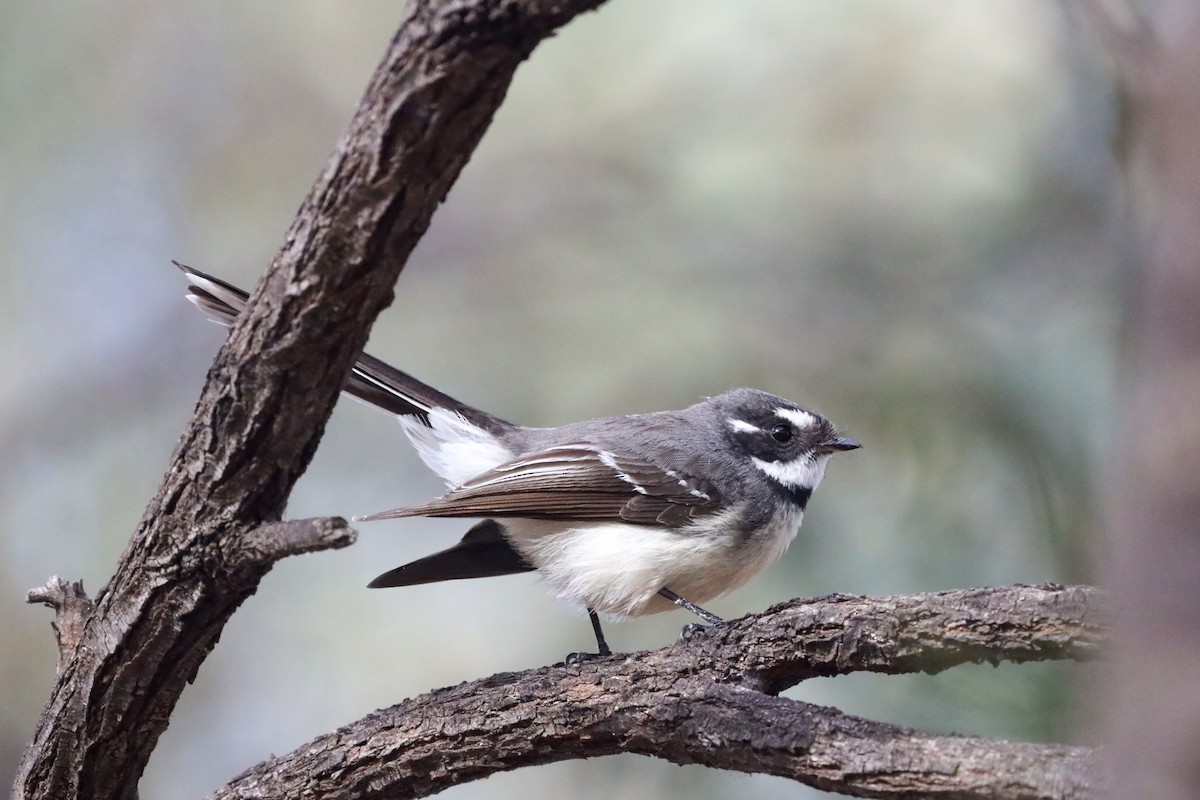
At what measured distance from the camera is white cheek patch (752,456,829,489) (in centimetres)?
469

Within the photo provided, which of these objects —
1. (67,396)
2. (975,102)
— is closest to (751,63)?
(975,102)

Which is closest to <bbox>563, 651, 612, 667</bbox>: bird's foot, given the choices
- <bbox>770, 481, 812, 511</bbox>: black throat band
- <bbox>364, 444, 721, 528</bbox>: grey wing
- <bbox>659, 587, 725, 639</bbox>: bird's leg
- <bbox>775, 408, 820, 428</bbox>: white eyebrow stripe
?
<bbox>659, 587, 725, 639</bbox>: bird's leg

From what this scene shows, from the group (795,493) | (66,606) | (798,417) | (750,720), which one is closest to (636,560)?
(795,493)

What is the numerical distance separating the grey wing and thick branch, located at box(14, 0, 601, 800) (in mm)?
1259

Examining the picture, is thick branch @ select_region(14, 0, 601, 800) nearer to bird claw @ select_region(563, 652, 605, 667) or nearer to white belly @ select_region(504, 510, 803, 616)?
bird claw @ select_region(563, 652, 605, 667)

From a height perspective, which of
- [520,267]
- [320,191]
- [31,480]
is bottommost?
[320,191]

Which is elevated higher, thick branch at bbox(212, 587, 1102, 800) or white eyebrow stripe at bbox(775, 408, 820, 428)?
white eyebrow stripe at bbox(775, 408, 820, 428)

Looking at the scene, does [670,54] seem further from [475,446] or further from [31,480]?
[31,480]

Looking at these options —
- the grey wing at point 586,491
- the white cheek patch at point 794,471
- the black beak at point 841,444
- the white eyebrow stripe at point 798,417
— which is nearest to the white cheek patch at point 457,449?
the grey wing at point 586,491

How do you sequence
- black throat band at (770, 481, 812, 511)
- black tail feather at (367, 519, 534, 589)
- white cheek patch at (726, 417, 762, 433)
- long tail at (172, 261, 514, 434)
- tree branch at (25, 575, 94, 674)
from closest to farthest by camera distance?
tree branch at (25, 575, 94, 674)
black tail feather at (367, 519, 534, 589)
long tail at (172, 261, 514, 434)
black throat band at (770, 481, 812, 511)
white cheek patch at (726, 417, 762, 433)

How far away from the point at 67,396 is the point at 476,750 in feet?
18.0

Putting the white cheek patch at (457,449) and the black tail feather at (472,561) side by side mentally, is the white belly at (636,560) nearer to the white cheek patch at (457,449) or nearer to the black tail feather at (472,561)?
the black tail feather at (472,561)

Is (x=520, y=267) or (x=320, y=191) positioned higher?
(x=520, y=267)

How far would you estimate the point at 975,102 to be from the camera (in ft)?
22.3
